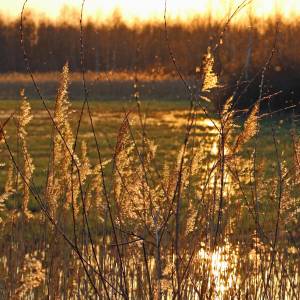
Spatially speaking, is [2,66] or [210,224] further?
[2,66]

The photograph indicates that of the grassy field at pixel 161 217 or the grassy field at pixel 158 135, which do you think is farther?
the grassy field at pixel 158 135

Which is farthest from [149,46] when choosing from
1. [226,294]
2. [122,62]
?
[226,294]

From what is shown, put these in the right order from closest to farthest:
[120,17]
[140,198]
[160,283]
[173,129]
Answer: [160,283] → [140,198] → [173,129] → [120,17]

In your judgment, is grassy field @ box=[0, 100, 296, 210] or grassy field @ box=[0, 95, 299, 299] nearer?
grassy field @ box=[0, 95, 299, 299]

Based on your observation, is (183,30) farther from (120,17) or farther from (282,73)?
(282,73)

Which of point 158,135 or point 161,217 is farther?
point 158,135

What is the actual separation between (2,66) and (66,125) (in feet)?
Answer: 162

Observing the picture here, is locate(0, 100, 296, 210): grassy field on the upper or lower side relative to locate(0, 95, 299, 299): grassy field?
lower

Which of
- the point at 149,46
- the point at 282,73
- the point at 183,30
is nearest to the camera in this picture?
the point at 282,73

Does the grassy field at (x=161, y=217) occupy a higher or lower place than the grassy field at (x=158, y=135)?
higher

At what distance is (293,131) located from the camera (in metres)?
2.85

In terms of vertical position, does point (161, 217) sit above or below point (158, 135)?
above

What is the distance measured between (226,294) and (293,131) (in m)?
0.87

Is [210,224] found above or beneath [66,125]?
beneath
